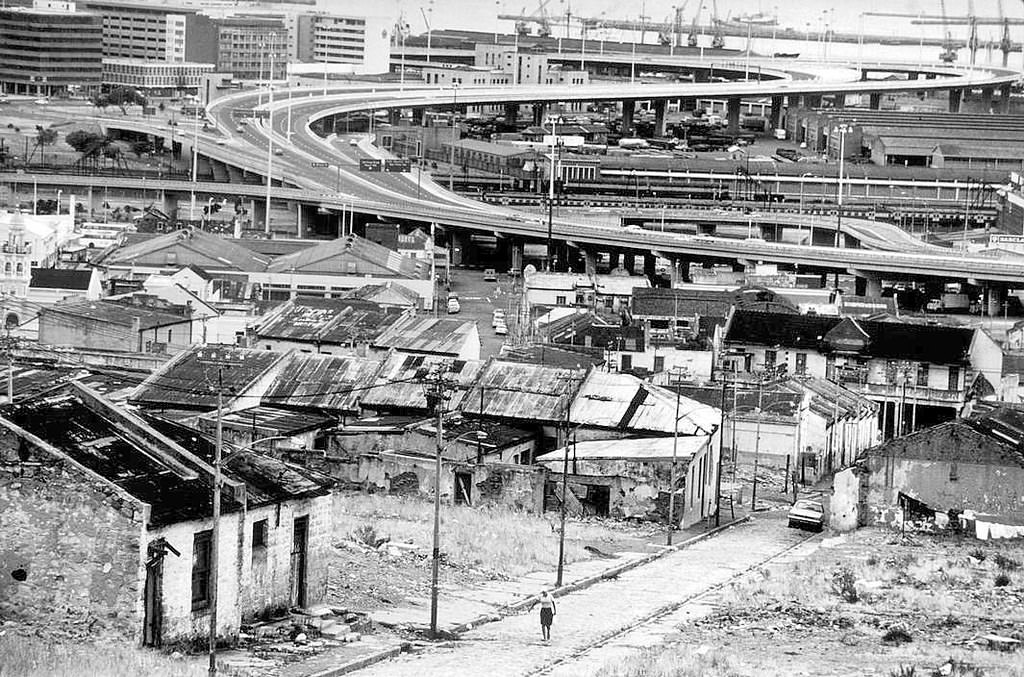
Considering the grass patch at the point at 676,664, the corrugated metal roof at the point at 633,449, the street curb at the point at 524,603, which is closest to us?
the grass patch at the point at 676,664

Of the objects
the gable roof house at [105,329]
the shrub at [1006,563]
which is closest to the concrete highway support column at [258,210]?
the gable roof house at [105,329]

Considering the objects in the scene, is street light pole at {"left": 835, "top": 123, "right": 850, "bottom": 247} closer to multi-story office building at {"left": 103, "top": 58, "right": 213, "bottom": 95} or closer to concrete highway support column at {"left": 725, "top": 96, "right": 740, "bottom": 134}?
concrete highway support column at {"left": 725, "top": 96, "right": 740, "bottom": 134}

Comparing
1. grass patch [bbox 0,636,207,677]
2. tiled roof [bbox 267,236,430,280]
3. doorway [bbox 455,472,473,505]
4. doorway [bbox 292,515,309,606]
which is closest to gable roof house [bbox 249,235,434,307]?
tiled roof [bbox 267,236,430,280]

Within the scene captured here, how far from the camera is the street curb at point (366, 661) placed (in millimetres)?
22828

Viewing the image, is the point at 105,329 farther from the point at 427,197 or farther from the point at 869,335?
the point at 427,197

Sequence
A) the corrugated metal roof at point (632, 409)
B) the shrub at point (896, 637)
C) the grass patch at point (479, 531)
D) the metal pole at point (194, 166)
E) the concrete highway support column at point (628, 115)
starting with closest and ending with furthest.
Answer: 1. the shrub at point (896, 637)
2. the grass patch at point (479, 531)
3. the corrugated metal roof at point (632, 409)
4. the metal pole at point (194, 166)
5. the concrete highway support column at point (628, 115)

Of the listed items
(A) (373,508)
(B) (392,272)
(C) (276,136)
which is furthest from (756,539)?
(C) (276,136)

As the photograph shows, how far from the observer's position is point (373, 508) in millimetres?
34438

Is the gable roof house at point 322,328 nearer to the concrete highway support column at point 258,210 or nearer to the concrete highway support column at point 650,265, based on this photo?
the concrete highway support column at point 650,265

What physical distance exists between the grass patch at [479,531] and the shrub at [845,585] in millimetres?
3641

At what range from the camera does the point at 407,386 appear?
42.9 metres

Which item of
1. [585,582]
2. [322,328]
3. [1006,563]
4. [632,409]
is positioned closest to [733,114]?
[322,328]

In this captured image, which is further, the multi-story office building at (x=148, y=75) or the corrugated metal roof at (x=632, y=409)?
the multi-story office building at (x=148, y=75)

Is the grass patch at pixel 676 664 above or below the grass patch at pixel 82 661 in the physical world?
below
